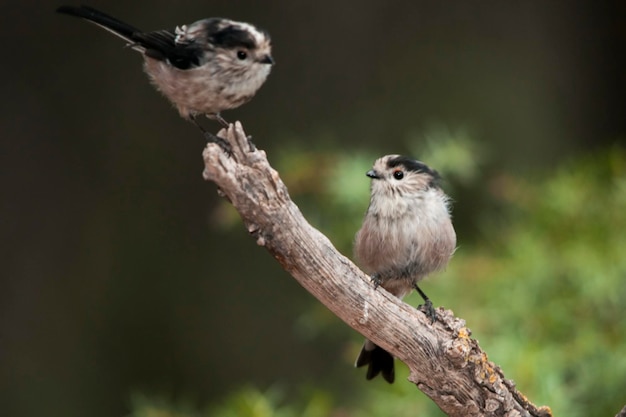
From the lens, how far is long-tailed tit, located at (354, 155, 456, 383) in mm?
2928

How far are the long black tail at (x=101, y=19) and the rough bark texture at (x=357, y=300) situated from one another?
551 millimetres

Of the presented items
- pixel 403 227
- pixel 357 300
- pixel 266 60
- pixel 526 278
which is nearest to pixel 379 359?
pixel 403 227

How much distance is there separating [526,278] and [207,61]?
225cm

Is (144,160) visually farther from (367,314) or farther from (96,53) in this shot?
(367,314)

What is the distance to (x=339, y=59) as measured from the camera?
5.37 m

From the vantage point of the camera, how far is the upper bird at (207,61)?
2.54 meters

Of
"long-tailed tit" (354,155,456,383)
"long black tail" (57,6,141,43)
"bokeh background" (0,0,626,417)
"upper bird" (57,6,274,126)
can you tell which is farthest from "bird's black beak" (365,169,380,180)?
"bokeh background" (0,0,626,417)

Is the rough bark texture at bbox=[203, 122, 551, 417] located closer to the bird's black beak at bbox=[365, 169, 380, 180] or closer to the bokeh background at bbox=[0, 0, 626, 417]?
the bird's black beak at bbox=[365, 169, 380, 180]

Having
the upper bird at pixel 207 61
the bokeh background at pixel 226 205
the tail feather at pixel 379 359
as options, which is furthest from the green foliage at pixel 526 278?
the upper bird at pixel 207 61

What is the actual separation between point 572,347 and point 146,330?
2.55m

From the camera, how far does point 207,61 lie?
256 cm

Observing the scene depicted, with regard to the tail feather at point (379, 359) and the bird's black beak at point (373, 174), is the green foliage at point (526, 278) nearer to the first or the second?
the tail feather at point (379, 359)

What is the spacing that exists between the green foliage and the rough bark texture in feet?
2.80

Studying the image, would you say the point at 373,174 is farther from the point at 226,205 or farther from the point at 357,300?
the point at 226,205
